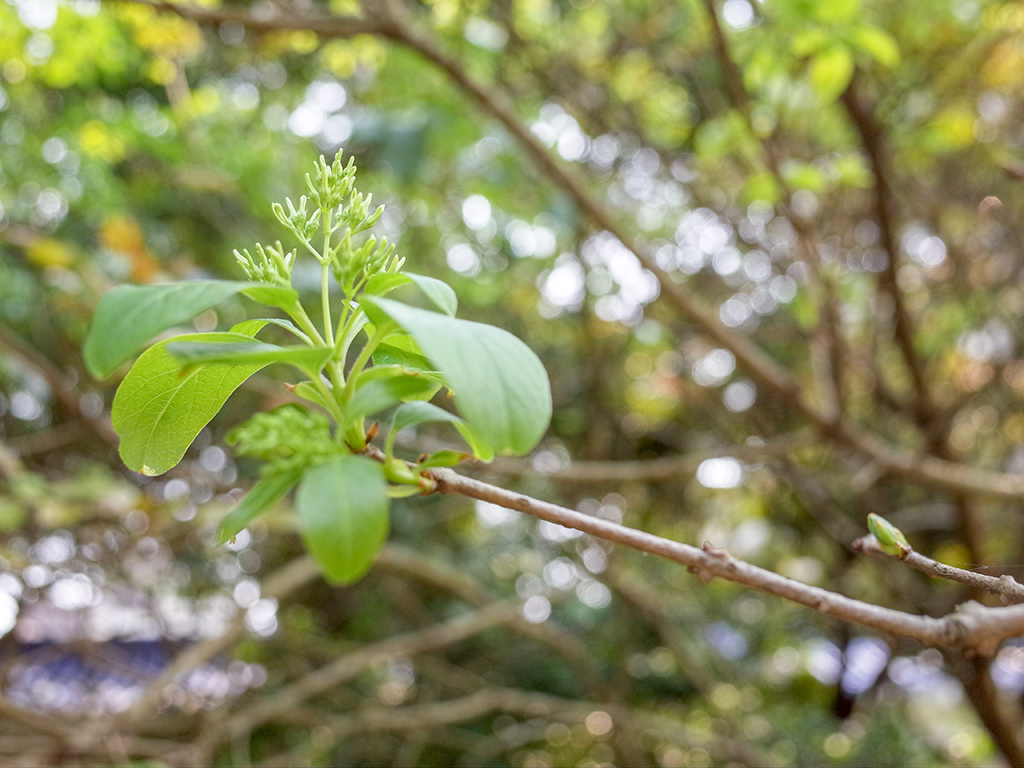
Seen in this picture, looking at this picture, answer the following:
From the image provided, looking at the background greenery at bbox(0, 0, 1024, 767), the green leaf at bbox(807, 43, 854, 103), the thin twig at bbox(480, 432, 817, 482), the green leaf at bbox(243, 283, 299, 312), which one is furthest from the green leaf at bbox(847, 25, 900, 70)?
the green leaf at bbox(243, 283, 299, 312)

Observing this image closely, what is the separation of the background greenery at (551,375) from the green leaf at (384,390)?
1307 millimetres

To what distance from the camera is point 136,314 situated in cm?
31

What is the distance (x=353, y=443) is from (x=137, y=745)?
74.0 inches

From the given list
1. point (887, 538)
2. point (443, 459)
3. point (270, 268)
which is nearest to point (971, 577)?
point (887, 538)

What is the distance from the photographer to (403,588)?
2830 mm

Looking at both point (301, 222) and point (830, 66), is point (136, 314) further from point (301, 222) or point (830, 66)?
point (830, 66)

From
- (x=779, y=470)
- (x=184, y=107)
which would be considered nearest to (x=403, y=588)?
(x=779, y=470)

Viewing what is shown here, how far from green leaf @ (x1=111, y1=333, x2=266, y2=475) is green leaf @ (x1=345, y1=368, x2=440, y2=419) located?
67mm

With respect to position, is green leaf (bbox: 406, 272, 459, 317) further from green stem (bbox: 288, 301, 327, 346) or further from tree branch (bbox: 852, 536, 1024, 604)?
tree branch (bbox: 852, 536, 1024, 604)

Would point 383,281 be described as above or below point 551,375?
above

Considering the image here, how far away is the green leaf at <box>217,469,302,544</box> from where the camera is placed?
0.34 metres

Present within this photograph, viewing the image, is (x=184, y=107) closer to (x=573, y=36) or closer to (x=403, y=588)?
(x=573, y=36)

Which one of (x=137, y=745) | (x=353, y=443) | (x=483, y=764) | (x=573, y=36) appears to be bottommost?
(x=483, y=764)

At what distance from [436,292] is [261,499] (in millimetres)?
119
